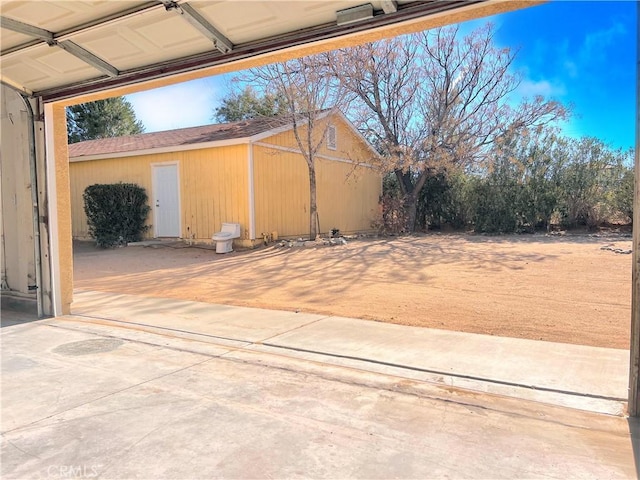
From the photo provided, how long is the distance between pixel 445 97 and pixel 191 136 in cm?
1045

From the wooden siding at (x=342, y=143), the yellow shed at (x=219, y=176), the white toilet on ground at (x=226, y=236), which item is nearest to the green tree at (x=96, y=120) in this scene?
the yellow shed at (x=219, y=176)

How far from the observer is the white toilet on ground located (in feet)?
43.2

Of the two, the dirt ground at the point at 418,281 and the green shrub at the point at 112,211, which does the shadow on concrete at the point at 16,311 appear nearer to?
the dirt ground at the point at 418,281

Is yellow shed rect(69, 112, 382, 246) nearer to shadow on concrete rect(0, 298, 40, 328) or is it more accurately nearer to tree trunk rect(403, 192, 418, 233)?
tree trunk rect(403, 192, 418, 233)

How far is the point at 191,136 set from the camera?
1605 cm

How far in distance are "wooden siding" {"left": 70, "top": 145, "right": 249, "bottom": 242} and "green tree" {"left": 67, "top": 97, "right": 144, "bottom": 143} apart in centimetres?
1735

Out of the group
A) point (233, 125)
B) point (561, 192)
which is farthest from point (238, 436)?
point (561, 192)

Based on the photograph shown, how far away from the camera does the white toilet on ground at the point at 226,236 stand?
13.2 metres

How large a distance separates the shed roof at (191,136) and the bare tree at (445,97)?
423 cm

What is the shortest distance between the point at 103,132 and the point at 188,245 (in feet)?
69.0

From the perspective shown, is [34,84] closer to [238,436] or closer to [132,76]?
[132,76]

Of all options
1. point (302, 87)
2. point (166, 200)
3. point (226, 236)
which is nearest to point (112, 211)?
point (166, 200)

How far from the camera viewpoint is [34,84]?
17.7 ft

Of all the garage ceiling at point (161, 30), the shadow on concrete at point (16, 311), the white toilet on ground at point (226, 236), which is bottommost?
the shadow on concrete at point (16, 311)
